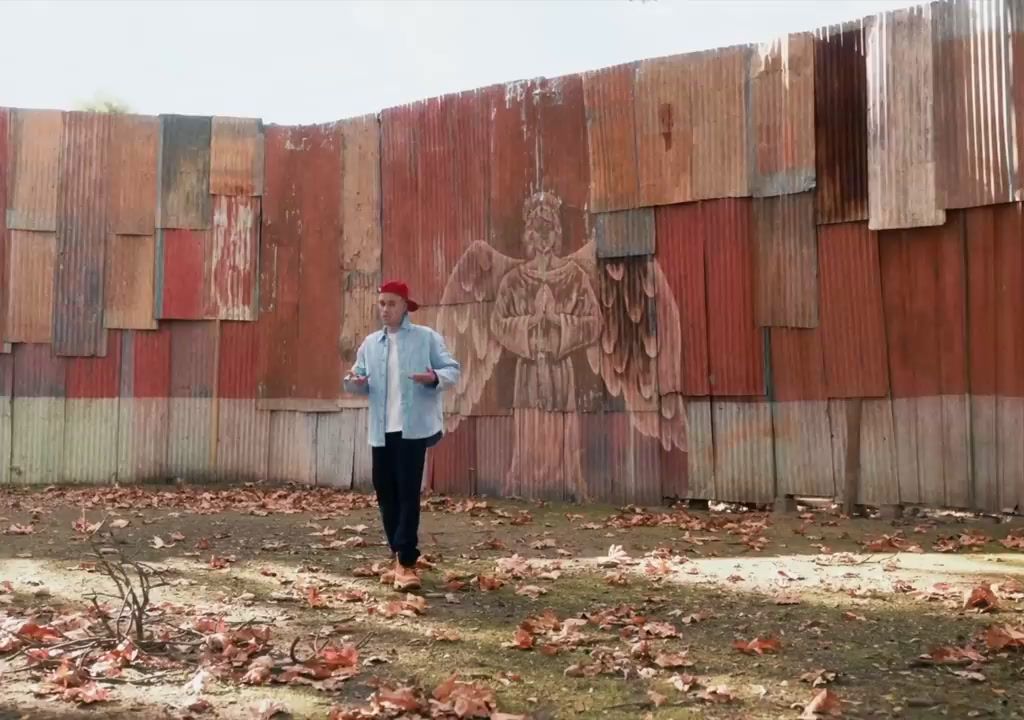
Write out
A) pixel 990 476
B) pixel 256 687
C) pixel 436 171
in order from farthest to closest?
pixel 436 171 → pixel 990 476 → pixel 256 687

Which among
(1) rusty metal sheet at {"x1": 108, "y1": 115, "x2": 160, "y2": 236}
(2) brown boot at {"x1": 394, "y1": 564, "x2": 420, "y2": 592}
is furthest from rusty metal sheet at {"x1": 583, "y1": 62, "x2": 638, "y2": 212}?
(1) rusty metal sheet at {"x1": 108, "y1": 115, "x2": 160, "y2": 236}

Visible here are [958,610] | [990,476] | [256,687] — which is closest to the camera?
[256,687]

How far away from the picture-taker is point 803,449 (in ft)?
29.5

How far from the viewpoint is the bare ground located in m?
3.90

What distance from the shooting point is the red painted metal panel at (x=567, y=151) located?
10.1 m

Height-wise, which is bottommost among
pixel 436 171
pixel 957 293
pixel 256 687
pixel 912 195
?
→ pixel 256 687

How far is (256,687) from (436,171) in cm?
777

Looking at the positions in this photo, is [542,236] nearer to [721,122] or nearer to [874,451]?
[721,122]

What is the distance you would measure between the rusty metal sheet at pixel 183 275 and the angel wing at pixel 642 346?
4.92m

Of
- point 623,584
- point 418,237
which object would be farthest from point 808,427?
point 418,237

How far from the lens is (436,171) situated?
432 inches

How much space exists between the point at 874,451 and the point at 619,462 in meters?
2.48

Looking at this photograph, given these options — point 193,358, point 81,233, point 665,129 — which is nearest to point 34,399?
point 193,358

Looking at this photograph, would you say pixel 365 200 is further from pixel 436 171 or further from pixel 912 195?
pixel 912 195
